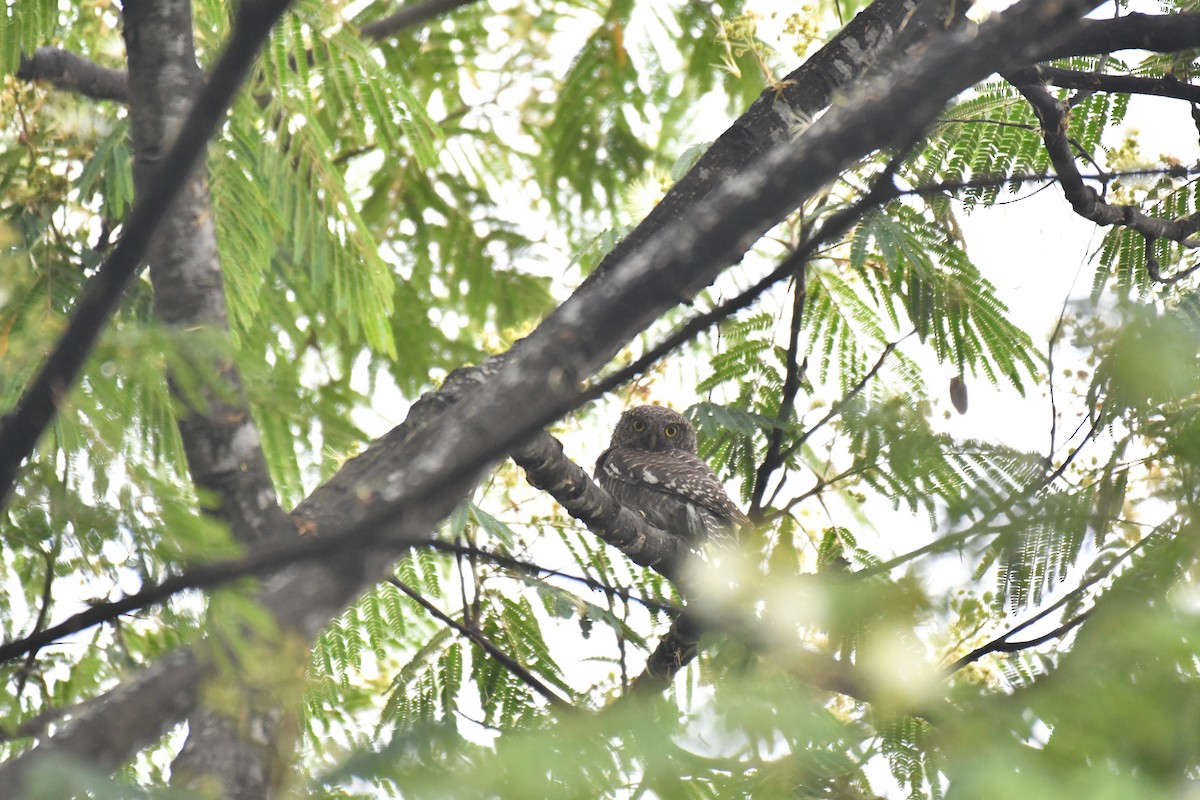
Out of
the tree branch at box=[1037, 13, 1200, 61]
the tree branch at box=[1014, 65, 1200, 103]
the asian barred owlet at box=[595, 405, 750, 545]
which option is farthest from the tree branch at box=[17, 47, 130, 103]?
the tree branch at box=[1037, 13, 1200, 61]

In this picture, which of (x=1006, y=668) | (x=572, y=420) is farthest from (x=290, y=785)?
(x=572, y=420)

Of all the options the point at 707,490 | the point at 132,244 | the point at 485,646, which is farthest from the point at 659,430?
the point at 132,244

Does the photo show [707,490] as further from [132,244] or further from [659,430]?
[132,244]

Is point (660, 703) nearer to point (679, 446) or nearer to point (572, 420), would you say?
point (572, 420)

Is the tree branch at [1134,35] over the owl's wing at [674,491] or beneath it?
beneath

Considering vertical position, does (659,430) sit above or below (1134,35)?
above

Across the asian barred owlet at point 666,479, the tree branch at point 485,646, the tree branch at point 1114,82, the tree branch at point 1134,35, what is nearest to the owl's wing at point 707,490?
the asian barred owlet at point 666,479

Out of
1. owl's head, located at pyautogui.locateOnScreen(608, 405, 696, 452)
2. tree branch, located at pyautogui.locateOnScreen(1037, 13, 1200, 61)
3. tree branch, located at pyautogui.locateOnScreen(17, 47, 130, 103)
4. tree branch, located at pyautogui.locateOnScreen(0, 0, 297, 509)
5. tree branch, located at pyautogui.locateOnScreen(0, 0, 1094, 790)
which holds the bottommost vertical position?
tree branch, located at pyautogui.locateOnScreen(0, 0, 1094, 790)

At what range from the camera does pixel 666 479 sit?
223 inches

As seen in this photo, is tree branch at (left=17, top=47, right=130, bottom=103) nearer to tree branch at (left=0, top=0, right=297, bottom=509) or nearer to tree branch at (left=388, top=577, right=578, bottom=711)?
tree branch at (left=388, top=577, right=578, bottom=711)

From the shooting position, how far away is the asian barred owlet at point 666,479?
5.41m

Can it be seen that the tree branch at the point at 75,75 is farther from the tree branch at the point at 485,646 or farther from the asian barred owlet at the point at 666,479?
the asian barred owlet at the point at 666,479

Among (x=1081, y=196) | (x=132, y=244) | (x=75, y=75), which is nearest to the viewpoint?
(x=132, y=244)

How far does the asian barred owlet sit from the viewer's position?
5.41m
